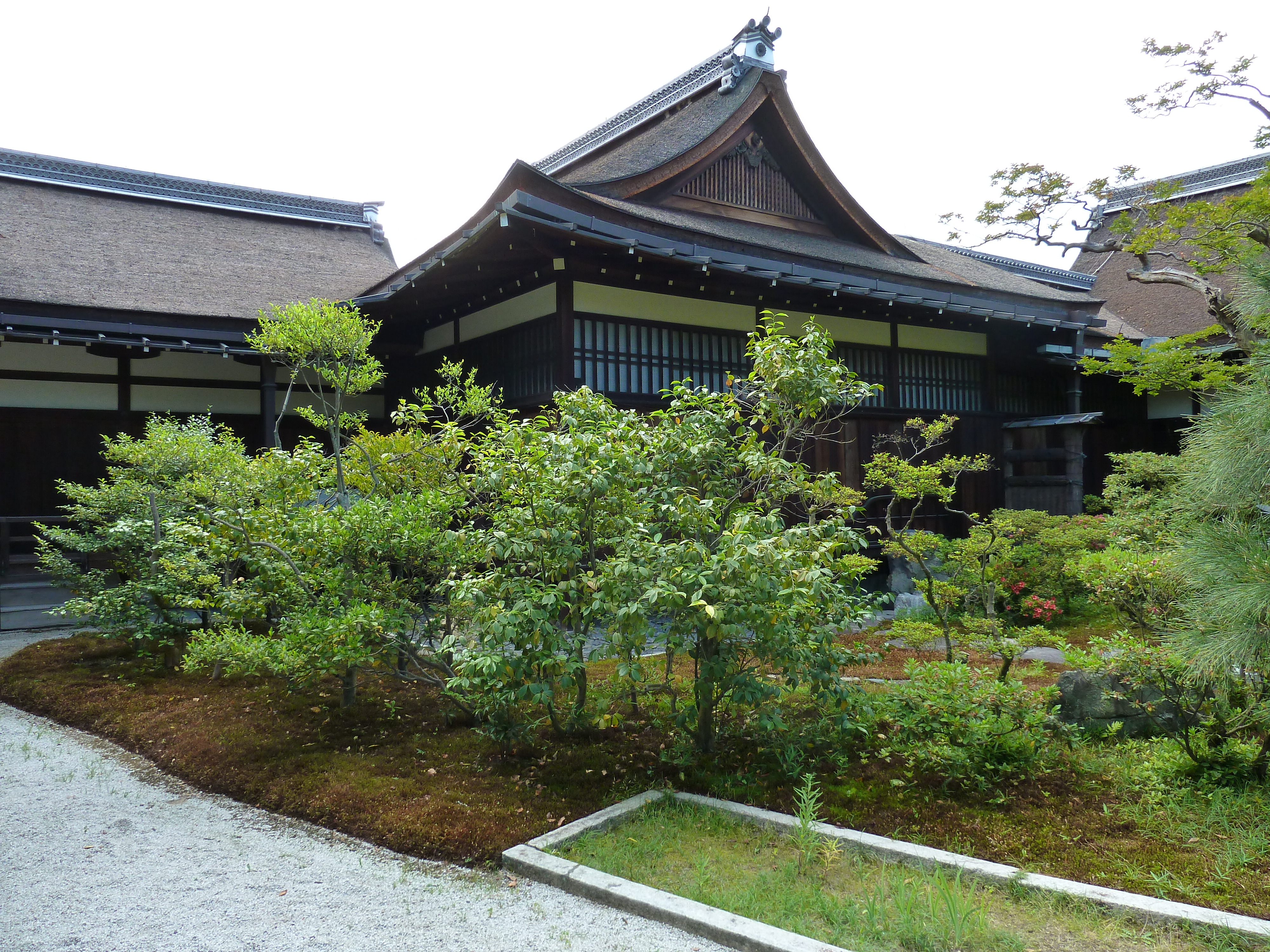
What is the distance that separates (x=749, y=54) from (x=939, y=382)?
6.15 meters

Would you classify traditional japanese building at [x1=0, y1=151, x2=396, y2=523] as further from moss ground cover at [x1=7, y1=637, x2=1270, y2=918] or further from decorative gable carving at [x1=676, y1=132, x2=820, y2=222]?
decorative gable carving at [x1=676, y1=132, x2=820, y2=222]

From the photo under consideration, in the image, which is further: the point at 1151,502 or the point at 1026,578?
the point at 1026,578

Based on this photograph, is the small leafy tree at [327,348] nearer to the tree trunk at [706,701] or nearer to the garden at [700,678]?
the garden at [700,678]

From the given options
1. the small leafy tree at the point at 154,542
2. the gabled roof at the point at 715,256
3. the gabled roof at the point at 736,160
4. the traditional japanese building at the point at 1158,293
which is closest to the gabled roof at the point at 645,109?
the gabled roof at the point at 736,160

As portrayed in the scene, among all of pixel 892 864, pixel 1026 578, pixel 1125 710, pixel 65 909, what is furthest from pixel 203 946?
pixel 1026 578

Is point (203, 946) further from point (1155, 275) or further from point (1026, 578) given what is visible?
point (1155, 275)

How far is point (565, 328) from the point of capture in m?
8.87

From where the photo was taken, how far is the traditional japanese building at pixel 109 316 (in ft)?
34.7

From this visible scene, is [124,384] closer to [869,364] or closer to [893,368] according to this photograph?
[869,364]

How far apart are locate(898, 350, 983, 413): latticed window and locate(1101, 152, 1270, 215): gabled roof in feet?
34.2

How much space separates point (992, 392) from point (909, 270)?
236cm

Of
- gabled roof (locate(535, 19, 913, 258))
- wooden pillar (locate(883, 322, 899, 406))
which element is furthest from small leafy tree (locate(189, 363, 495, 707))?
wooden pillar (locate(883, 322, 899, 406))

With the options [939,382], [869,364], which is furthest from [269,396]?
[939,382]

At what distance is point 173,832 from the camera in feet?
14.0
